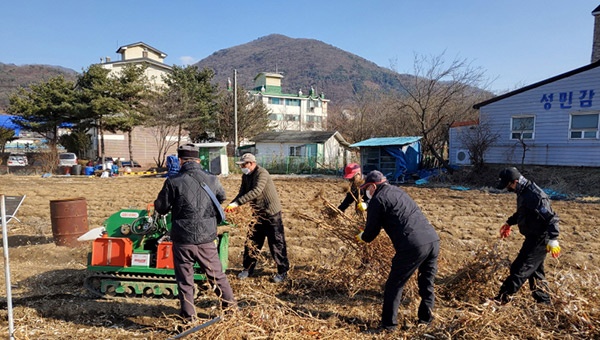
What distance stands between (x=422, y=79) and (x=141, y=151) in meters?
22.9

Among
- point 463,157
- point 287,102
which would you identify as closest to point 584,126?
point 463,157

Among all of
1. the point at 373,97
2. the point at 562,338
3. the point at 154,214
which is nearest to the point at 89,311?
the point at 154,214

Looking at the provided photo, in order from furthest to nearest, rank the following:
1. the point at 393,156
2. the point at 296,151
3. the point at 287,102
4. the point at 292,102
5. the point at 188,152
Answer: the point at 292,102 < the point at 287,102 < the point at 296,151 < the point at 393,156 < the point at 188,152

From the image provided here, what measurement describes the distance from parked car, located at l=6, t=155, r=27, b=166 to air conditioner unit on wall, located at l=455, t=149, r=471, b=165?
26.9m

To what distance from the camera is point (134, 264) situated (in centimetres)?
432

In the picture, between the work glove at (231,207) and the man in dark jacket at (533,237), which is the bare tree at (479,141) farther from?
the work glove at (231,207)

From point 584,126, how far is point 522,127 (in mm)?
2283

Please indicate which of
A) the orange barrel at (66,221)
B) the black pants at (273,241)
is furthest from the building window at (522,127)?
the orange barrel at (66,221)

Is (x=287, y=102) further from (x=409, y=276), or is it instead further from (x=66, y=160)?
(x=409, y=276)

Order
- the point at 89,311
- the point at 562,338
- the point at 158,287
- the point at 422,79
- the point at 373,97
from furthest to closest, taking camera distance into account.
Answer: the point at 373,97 < the point at 422,79 < the point at 158,287 < the point at 89,311 < the point at 562,338

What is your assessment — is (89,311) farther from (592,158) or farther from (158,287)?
(592,158)

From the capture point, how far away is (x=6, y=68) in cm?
9112

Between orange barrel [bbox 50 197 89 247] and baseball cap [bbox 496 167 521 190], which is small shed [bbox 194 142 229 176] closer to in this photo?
orange barrel [bbox 50 197 89 247]

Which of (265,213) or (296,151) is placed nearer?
(265,213)
